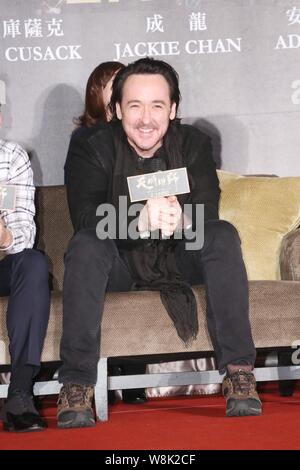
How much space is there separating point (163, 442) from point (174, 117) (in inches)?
47.8

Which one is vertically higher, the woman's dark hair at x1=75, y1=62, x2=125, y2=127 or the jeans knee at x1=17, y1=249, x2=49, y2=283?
the woman's dark hair at x1=75, y1=62, x2=125, y2=127

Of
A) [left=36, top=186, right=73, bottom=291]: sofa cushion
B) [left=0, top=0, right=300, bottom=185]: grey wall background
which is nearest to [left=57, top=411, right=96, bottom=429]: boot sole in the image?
[left=36, top=186, right=73, bottom=291]: sofa cushion

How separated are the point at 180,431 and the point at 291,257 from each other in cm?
94

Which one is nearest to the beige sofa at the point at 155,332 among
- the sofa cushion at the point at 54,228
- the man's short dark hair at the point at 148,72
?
the sofa cushion at the point at 54,228

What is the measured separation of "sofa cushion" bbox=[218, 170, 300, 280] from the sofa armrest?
0.17ft

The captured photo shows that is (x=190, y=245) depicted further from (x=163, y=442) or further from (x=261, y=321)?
(x=163, y=442)

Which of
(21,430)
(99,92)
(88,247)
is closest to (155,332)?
(88,247)

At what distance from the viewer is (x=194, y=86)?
3934 millimetres

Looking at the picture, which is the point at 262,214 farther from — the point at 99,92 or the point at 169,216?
the point at 99,92

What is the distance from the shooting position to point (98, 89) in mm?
3592

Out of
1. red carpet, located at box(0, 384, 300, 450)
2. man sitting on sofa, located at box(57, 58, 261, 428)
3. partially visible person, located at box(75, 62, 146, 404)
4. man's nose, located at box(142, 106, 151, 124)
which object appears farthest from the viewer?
partially visible person, located at box(75, 62, 146, 404)

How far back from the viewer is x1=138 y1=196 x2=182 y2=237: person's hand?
245 centimetres

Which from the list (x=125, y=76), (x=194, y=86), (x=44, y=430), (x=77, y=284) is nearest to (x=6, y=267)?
(x=77, y=284)

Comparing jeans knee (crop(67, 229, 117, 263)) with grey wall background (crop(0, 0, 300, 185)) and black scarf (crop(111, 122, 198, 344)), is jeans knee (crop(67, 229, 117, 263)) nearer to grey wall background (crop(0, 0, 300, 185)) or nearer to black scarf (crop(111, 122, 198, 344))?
black scarf (crop(111, 122, 198, 344))
